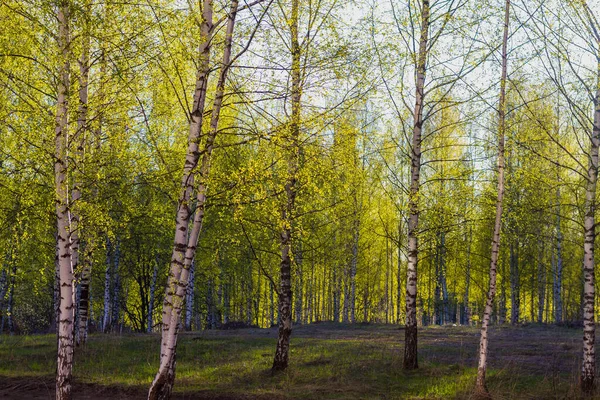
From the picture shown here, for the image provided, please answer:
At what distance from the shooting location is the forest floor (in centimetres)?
1141

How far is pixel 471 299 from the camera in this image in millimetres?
47844

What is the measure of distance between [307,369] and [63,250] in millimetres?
7543

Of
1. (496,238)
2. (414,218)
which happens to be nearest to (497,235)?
(496,238)

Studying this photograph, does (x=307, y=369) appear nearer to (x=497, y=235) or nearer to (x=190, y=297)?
(x=497, y=235)

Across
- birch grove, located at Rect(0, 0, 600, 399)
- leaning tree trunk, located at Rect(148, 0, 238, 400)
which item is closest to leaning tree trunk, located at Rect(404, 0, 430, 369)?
birch grove, located at Rect(0, 0, 600, 399)

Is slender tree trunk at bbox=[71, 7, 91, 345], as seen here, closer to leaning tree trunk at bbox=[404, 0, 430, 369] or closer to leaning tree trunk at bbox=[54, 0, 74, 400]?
leaning tree trunk at bbox=[54, 0, 74, 400]

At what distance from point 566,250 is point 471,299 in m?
12.3

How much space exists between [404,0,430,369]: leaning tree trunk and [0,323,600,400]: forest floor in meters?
0.73

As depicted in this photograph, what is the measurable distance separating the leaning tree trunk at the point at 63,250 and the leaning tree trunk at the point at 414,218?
7.67 m

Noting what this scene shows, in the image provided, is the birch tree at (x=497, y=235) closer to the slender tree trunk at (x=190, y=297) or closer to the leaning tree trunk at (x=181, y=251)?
the leaning tree trunk at (x=181, y=251)

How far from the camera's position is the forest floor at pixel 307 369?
11406 mm

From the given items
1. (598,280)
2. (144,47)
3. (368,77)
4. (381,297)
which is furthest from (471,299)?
(144,47)

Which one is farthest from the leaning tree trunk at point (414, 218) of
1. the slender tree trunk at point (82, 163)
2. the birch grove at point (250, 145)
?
the slender tree trunk at point (82, 163)

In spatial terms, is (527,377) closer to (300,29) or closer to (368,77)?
(368,77)
